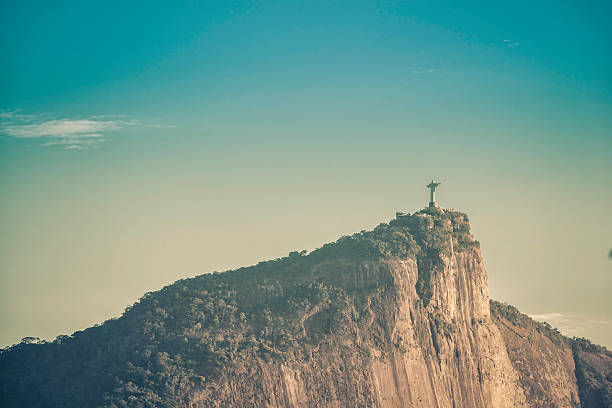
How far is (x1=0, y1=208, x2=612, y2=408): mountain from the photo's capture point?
11525 centimetres

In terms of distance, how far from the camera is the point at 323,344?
120438 millimetres

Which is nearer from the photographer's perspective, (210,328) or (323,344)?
(323,344)

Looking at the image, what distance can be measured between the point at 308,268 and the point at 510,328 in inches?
1296

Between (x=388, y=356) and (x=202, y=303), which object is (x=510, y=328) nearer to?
(x=388, y=356)

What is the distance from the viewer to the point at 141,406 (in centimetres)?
11144

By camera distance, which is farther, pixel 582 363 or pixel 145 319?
pixel 582 363

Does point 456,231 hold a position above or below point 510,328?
above

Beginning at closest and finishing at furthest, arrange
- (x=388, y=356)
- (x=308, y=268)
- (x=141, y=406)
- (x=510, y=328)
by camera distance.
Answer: (x=141, y=406) → (x=388, y=356) → (x=308, y=268) → (x=510, y=328)

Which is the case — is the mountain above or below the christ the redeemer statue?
below

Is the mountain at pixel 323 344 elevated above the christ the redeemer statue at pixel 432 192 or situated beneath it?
situated beneath

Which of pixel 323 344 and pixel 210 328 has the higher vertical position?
pixel 210 328

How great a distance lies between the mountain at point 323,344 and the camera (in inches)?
4537

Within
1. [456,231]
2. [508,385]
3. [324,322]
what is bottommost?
[508,385]

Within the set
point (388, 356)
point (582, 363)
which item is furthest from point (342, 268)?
point (582, 363)
